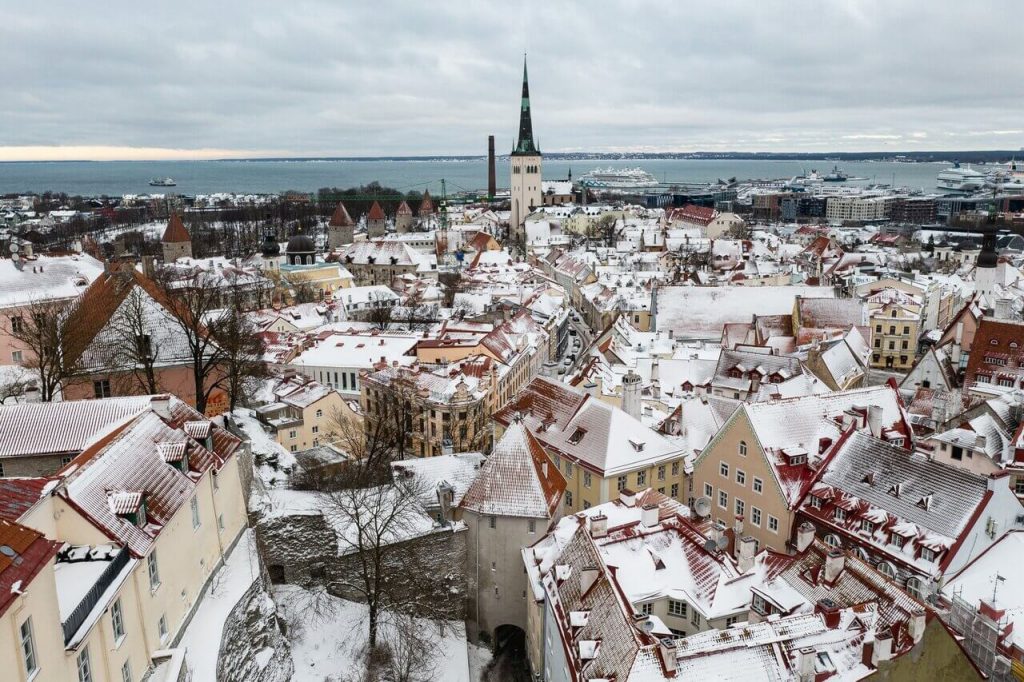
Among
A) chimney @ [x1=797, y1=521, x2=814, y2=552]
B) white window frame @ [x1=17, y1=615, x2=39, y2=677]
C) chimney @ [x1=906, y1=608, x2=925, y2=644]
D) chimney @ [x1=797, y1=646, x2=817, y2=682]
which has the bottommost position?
chimney @ [x1=797, y1=521, x2=814, y2=552]

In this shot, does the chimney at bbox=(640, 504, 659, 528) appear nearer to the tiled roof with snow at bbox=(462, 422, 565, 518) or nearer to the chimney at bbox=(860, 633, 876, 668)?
the tiled roof with snow at bbox=(462, 422, 565, 518)

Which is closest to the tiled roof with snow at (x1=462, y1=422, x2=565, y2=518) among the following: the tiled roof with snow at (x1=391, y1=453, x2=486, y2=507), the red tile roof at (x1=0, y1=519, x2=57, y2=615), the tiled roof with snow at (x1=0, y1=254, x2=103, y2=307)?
the tiled roof with snow at (x1=391, y1=453, x2=486, y2=507)

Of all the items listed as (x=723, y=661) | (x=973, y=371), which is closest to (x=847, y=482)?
(x=723, y=661)

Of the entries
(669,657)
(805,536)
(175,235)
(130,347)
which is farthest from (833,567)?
(175,235)

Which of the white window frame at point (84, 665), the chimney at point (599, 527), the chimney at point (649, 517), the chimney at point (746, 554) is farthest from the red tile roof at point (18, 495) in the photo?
the chimney at point (746, 554)

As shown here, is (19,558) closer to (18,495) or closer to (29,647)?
(29,647)

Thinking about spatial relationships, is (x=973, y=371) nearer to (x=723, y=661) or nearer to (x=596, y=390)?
(x=596, y=390)
